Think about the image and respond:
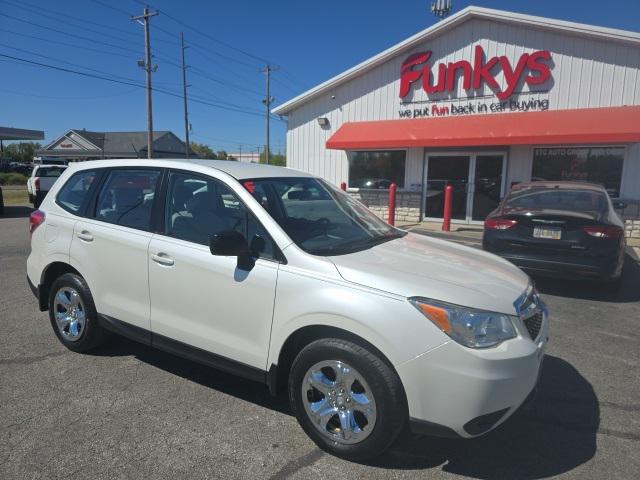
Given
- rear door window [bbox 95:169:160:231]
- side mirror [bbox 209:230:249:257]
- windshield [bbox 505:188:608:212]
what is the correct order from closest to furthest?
1. side mirror [bbox 209:230:249:257]
2. rear door window [bbox 95:169:160:231]
3. windshield [bbox 505:188:608:212]

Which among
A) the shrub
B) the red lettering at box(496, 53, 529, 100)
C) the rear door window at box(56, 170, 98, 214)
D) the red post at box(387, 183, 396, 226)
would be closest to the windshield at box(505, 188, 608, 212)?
the rear door window at box(56, 170, 98, 214)

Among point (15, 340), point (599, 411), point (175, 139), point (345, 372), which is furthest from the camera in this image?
point (175, 139)

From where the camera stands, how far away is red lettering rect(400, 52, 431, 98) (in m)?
13.6

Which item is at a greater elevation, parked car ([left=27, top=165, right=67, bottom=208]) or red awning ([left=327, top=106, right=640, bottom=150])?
red awning ([left=327, top=106, right=640, bottom=150])

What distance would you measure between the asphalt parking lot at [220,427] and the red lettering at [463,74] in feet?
33.8

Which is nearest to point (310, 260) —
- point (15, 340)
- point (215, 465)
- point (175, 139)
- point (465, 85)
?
point (215, 465)

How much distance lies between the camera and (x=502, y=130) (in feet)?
39.2

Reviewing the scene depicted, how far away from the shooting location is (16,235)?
10.6 meters

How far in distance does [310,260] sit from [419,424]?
42.4 inches

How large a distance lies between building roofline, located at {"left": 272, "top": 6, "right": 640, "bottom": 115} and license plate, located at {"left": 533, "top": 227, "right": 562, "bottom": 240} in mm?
8114

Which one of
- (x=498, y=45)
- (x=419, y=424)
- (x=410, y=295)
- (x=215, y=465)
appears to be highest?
(x=498, y=45)

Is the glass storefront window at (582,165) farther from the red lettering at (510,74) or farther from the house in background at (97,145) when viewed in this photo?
the house in background at (97,145)

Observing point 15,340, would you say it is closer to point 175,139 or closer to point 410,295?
point 410,295

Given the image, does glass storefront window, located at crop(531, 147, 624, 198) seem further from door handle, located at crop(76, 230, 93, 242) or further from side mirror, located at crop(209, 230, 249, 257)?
door handle, located at crop(76, 230, 93, 242)
